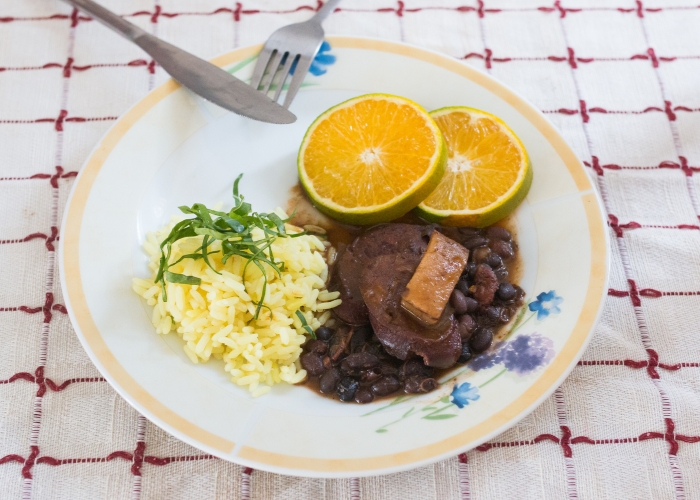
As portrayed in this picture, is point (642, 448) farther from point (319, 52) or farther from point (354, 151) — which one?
point (319, 52)

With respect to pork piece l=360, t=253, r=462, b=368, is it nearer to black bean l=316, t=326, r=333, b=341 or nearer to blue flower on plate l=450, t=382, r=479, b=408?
blue flower on plate l=450, t=382, r=479, b=408

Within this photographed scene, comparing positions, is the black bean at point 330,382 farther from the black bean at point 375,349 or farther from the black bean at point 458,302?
the black bean at point 458,302

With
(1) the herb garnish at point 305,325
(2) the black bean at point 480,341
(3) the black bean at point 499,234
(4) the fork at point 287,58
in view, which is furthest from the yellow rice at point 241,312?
(4) the fork at point 287,58

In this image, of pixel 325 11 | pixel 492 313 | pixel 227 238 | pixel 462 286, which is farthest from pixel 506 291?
pixel 325 11

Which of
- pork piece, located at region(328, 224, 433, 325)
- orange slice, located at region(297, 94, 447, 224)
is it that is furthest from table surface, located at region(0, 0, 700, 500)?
orange slice, located at region(297, 94, 447, 224)

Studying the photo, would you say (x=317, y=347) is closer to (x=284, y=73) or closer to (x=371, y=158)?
(x=371, y=158)

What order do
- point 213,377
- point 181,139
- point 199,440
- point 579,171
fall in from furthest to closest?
1. point 181,139
2. point 579,171
3. point 213,377
4. point 199,440

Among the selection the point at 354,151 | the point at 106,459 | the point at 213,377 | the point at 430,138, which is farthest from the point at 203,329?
the point at 430,138
